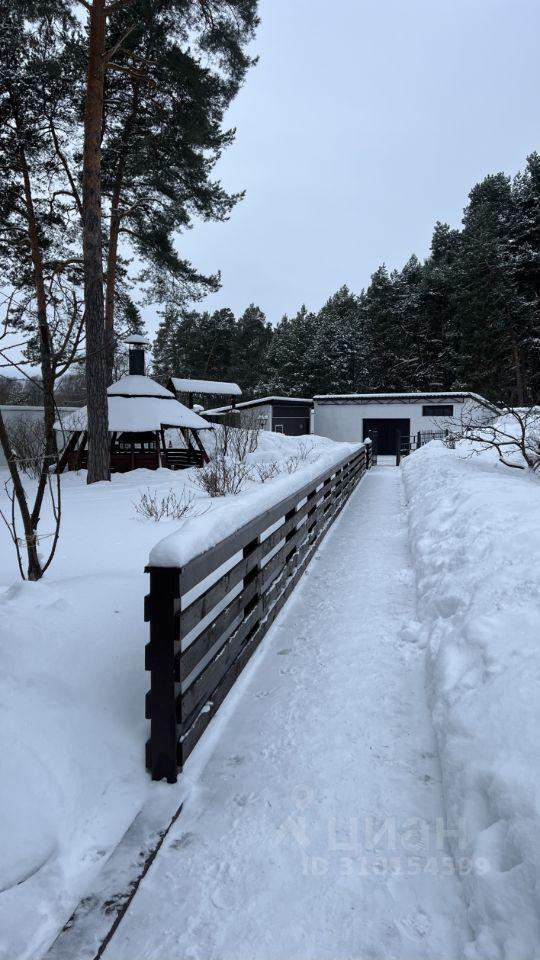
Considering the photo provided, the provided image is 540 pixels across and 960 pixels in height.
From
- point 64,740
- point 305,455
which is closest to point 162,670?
point 64,740

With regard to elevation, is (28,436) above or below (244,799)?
above

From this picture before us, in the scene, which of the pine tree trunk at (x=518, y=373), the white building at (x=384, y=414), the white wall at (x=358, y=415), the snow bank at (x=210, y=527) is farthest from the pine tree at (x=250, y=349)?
the snow bank at (x=210, y=527)

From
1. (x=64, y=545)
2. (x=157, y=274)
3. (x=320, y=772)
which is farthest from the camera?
(x=157, y=274)

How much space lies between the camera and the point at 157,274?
731 inches

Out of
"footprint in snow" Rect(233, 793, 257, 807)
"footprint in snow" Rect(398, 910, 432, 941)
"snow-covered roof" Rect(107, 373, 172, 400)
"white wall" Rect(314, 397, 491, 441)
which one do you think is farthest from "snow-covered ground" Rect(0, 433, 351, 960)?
"white wall" Rect(314, 397, 491, 441)

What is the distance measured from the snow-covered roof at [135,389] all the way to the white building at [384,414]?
634 inches

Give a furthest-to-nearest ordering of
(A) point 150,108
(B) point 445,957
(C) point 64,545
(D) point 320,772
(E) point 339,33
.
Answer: (E) point 339,33 < (A) point 150,108 < (C) point 64,545 < (D) point 320,772 < (B) point 445,957

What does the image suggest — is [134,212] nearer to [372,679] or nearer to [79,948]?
[372,679]

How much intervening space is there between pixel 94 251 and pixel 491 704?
11723mm

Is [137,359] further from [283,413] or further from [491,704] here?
[491,704]

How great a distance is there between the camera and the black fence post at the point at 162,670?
2.26m

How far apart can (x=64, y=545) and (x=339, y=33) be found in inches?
951

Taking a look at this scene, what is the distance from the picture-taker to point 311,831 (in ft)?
7.00

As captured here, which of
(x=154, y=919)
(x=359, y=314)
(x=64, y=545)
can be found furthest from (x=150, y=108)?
(x=359, y=314)
